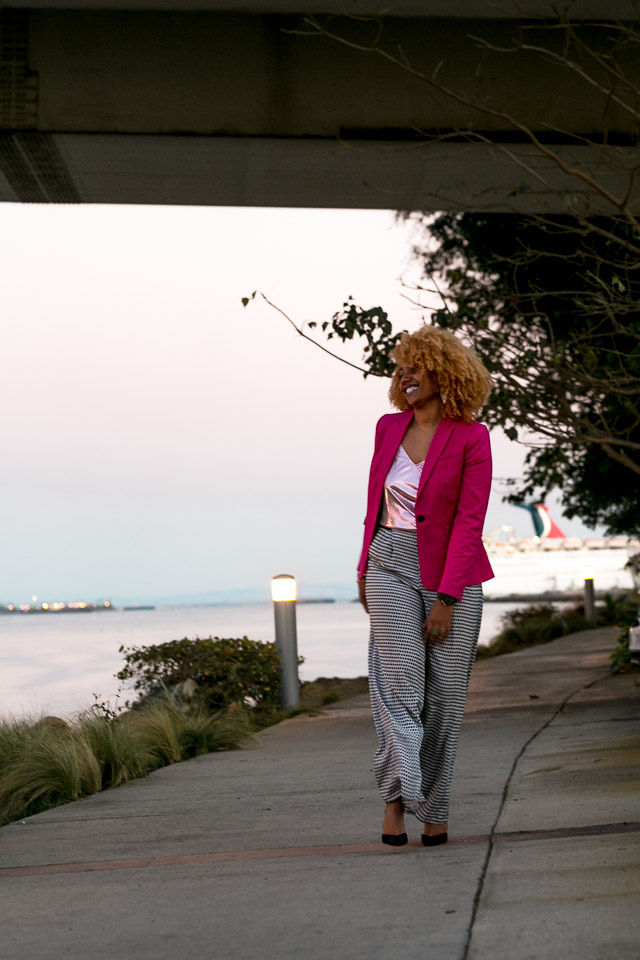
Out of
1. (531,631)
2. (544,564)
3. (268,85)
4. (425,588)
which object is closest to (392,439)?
(425,588)

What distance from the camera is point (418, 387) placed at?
16.2 feet

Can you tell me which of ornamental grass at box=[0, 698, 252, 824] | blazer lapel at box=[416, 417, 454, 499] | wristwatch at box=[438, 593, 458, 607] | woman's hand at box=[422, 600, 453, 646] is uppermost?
blazer lapel at box=[416, 417, 454, 499]

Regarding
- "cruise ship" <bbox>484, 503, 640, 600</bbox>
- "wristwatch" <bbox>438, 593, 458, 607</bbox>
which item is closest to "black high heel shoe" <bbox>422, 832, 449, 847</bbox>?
"wristwatch" <bbox>438, 593, 458, 607</bbox>

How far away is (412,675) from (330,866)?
748 millimetres

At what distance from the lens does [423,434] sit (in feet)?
16.2

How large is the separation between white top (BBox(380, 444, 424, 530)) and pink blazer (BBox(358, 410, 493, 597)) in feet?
0.10

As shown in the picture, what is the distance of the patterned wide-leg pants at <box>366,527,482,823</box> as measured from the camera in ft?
15.4

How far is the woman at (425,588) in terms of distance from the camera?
15.4 ft

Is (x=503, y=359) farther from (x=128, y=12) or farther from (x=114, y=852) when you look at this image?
(x=114, y=852)

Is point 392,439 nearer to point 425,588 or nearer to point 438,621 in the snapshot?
point 425,588

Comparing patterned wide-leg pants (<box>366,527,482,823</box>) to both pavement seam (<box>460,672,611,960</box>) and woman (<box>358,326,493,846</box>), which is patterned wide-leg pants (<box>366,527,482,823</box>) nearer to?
woman (<box>358,326,493,846</box>)

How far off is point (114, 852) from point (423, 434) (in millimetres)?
2057

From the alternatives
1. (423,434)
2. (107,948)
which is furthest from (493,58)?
(107,948)

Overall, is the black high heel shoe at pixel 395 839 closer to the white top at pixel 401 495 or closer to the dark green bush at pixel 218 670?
the white top at pixel 401 495
